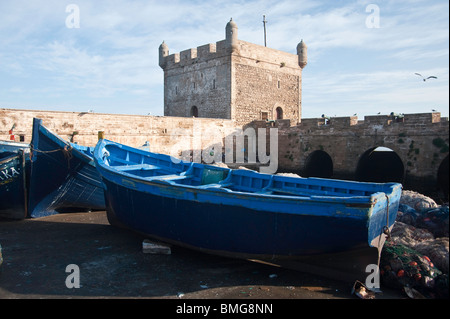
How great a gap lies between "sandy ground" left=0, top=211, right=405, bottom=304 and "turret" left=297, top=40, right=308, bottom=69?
770 inches

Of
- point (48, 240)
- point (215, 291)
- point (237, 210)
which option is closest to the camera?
point (215, 291)

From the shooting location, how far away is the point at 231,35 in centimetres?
1866

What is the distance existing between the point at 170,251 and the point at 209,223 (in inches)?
45.6

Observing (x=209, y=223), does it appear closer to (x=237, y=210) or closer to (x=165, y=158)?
(x=237, y=210)

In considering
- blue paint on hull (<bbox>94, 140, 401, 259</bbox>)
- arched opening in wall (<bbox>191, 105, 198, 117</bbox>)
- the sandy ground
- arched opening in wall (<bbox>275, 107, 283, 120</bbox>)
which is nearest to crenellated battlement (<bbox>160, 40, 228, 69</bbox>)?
arched opening in wall (<bbox>191, 105, 198, 117</bbox>)

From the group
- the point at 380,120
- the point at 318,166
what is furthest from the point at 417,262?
the point at 318,166

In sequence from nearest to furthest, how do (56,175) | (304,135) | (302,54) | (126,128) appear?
(56,175) → (126,128) → (304,135) → (302,54)

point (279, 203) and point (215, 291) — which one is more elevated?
point (279, 203)

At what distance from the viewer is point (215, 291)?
4.76 m

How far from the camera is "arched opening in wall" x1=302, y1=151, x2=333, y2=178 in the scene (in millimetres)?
17000

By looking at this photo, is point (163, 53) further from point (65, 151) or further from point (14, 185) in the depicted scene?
point (14, 185)

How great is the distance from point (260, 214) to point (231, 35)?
15527mm

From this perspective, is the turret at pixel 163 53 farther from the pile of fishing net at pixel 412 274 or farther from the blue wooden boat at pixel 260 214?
the pile of fishing net at pixel 412 274
